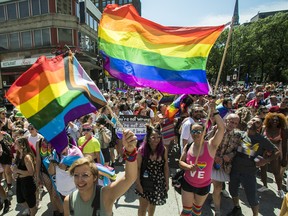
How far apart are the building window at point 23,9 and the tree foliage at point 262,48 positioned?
30314 millimetres

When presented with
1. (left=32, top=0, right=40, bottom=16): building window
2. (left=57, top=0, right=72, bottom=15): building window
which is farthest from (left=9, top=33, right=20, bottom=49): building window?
(left=57, top=0, right=72, bottom=15): building window

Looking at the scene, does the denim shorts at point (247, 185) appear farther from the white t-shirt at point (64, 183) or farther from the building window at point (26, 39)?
the building window at point (26, 39)

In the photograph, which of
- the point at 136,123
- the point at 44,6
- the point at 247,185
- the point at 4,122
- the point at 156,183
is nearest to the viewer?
the point at 156,183

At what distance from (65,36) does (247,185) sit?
29142 millimetres

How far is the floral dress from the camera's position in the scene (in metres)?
3.32

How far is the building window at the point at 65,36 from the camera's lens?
27875 millimetres

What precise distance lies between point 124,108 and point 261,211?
16.5ft

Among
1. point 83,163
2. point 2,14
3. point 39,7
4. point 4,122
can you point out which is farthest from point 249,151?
point 2,14

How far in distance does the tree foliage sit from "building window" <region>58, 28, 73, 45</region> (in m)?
25.0

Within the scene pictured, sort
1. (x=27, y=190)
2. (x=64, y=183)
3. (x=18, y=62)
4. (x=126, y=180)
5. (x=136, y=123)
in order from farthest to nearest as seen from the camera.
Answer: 1. (x=18, y=62)
2. (x=136, y=123)
3. (x=27, y=190)
4. (x=64, y=183)
5. (x=126, y=180)

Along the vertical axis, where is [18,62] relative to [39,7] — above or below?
below

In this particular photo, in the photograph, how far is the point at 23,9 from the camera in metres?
28.7

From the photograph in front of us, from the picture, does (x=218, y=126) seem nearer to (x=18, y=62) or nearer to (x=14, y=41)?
(x=18, y=62)

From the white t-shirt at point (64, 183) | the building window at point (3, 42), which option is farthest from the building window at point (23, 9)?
the white t-shirt at point (64, 183)
